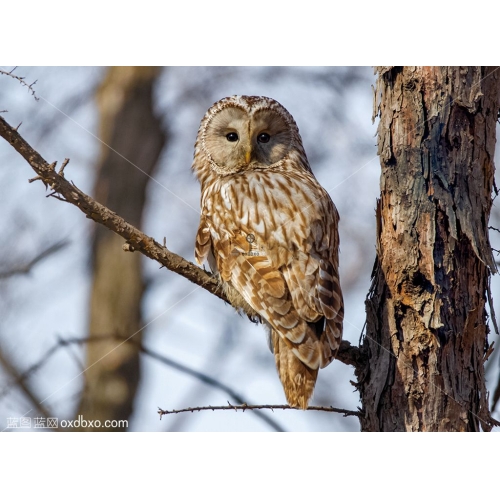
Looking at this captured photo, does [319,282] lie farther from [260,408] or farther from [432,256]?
[260,408]

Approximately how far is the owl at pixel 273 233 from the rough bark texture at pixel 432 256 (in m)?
0.24

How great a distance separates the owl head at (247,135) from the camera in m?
3.30

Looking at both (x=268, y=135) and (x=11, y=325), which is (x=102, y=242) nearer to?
(x=11, y=325)

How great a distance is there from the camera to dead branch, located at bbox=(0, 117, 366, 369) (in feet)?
8.79

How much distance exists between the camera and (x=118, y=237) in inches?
126

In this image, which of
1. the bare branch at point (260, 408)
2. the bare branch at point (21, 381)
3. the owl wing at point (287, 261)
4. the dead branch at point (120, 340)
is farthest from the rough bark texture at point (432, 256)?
the bare branch at point (21, 381)

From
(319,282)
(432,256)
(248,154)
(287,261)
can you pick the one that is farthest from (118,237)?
(432,256)

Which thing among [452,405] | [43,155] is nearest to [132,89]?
[43,155]

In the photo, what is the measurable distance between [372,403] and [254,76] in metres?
1.53

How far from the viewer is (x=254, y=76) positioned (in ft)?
10.1

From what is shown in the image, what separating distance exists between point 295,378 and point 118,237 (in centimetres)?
111

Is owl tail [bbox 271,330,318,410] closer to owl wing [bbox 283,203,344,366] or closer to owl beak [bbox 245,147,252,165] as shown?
owl wing [bbox 283,203,344,366]

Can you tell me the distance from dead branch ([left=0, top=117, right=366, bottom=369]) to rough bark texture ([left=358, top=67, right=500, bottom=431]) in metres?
0.11

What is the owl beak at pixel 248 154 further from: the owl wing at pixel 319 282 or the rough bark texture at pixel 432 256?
the rough bark texture at pixel 432 256
